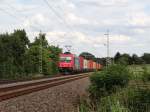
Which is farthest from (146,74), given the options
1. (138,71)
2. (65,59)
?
(65,59)

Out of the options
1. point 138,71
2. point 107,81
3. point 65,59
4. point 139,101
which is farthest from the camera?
point 65,59

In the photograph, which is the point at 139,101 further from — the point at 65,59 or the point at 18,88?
the point at 65,59

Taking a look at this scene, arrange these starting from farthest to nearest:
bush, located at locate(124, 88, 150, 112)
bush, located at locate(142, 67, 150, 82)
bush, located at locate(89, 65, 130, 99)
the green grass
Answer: bush, located at locate(89, 65, 130, 99)
the green grass
bush, located at locate(142, 67, 150, 82)
bush, located at locate(124, 88, 150, 112)

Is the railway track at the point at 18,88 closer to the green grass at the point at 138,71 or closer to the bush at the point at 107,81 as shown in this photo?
the bush at the point at 107,81

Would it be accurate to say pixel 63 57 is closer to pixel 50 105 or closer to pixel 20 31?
pixel 20 31

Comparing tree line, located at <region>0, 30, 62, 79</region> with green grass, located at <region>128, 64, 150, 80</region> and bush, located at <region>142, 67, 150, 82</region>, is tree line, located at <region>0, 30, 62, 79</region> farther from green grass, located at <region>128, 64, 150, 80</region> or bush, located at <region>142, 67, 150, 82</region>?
bush, located at <region>142, 67, 150, 82</region>

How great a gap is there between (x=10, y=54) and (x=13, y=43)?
23.0ft

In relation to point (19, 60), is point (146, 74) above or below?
below

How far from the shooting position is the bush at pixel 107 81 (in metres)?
19.6

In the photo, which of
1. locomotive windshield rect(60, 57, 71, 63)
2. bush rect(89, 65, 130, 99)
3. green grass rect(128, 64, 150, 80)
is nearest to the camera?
green grass rect(128, 64, 150, 80)

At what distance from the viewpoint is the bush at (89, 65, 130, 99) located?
64.4ft

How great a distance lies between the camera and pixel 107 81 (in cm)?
1997

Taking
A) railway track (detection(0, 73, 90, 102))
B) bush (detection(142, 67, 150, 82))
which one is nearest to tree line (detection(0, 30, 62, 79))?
railway track (detection(0, 73, 90, 102))

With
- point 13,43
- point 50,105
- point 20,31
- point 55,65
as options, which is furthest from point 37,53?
point 50,105
